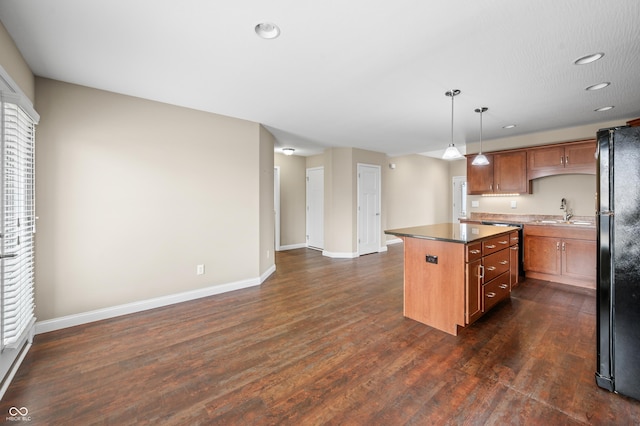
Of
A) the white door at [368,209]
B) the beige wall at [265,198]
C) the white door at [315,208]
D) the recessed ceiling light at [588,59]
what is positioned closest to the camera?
the recessed ceiling light at [588,59]

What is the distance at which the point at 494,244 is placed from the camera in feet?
Result: 9.68

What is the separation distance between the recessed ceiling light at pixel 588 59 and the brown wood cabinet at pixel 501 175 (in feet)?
8.78

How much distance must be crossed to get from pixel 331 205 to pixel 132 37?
451cm

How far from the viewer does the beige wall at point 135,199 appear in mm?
2656

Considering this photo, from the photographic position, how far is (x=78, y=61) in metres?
2.31

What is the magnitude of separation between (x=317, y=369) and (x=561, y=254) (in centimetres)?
414

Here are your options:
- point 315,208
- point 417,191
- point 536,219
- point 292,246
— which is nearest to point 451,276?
point 536,219

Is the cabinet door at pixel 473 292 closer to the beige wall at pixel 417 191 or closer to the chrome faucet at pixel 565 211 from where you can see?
the chrome faucet at pixel 565 211

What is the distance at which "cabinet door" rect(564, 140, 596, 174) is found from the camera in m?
3.99

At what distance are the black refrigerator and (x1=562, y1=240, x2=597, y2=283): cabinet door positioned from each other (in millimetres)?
2589

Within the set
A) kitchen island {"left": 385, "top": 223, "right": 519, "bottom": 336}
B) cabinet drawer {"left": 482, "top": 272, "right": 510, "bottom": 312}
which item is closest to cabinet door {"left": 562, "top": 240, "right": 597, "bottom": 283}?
cabinet drawer {"left": 482, "top": 272, "right": 510, "bottom": 312}

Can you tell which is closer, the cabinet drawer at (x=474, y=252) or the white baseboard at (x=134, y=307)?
the cabinet drawer at (x=474, y=252)

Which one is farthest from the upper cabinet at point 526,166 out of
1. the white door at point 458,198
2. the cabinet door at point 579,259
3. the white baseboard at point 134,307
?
the white baseboard at point 134,307

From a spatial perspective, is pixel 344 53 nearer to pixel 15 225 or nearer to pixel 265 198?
pixel 265 198
